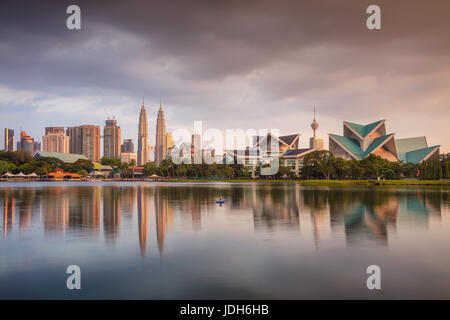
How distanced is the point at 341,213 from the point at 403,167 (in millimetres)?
79542

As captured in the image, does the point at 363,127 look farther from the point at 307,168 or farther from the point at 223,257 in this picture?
the point at 223,257

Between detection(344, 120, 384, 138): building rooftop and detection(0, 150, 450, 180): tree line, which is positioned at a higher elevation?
detection(344, 120, 384, 138): building rooftop

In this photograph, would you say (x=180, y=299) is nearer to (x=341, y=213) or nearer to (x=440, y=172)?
(x=341, y=213)

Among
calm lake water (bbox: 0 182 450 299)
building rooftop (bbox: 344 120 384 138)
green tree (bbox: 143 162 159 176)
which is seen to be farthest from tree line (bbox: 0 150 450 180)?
calm lake water (bbox: 0 182 450 299)

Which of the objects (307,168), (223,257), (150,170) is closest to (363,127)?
(307,168)

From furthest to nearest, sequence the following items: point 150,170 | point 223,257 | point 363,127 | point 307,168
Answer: point 150,170, point 363,127, point 307,168, point 223,257

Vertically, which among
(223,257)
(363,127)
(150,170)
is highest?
(363,127)

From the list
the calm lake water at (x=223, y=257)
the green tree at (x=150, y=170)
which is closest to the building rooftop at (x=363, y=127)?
the green tree at (x=150, y=170)

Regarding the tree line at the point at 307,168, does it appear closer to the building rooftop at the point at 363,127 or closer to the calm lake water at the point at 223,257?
the building rooftop at the point at 363,127

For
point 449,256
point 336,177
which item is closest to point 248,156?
point 336,177

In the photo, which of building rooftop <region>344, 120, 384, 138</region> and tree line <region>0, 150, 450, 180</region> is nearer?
tree line <region>0, 150, 450, 180</region>

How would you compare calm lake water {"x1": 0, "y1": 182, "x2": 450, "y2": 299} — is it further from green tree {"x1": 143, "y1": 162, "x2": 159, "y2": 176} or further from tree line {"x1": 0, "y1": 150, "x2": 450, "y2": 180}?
green tree {"x1": 143, "y1": 162, "x2": 159, "y2": 176}

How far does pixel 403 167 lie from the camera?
8706 centimetres

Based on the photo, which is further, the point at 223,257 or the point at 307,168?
the point at 307,168
